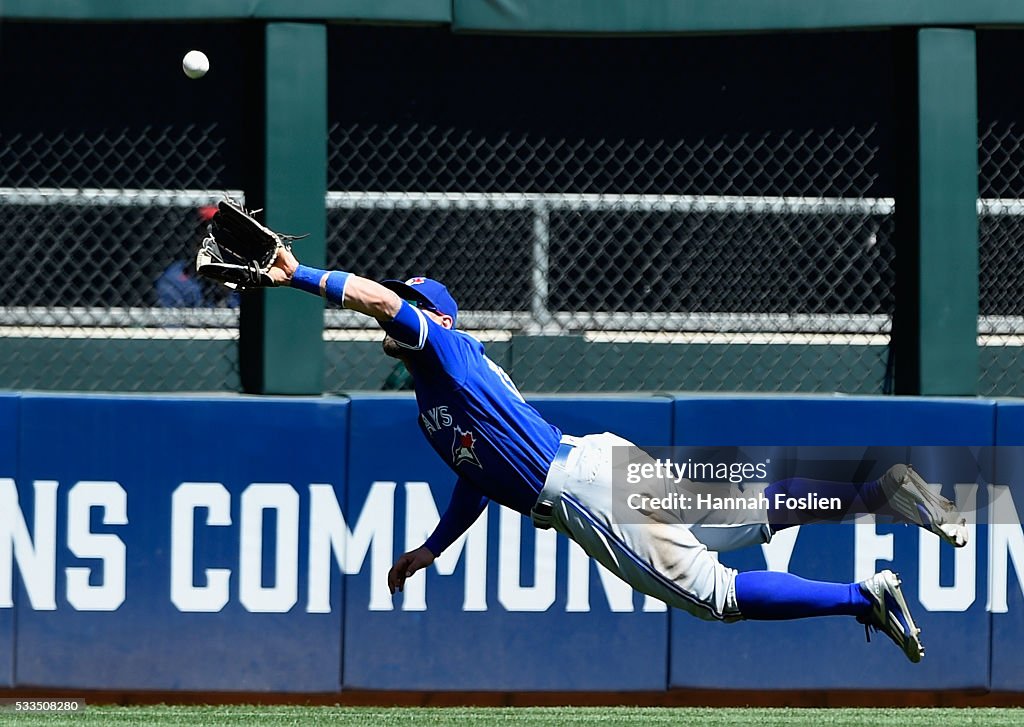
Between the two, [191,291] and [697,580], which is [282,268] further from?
[191,291]

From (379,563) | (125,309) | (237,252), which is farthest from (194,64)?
(379,563)

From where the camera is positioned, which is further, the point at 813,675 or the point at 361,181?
the point at 361,181

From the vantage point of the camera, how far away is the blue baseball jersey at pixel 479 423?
4523 mm

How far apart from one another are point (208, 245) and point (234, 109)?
16.2 ft

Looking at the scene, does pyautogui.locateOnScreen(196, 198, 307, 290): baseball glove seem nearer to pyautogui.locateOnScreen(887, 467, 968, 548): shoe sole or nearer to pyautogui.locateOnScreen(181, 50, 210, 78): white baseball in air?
pyautogui.locateOnScreen(181, 50, 210, 78): white baseball in air

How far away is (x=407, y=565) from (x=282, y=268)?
1.26 metres

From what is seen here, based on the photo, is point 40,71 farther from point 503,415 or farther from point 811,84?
point 503,415

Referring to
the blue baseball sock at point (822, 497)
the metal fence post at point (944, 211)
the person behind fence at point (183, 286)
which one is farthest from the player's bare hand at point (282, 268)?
the metal fence post at point (944, 211)

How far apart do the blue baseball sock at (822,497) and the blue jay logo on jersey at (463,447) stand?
1120 mm

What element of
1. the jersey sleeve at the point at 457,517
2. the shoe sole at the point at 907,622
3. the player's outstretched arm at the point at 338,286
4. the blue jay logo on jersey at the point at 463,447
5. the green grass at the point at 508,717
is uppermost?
the player's outstretched arm at the point at 338,286

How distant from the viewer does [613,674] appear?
5789 millimetres

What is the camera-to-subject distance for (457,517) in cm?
495

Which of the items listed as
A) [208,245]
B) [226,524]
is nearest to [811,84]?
[226,524]

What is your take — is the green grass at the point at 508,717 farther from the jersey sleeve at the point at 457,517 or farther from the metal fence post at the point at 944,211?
the metal fence post at the point at 944,211
